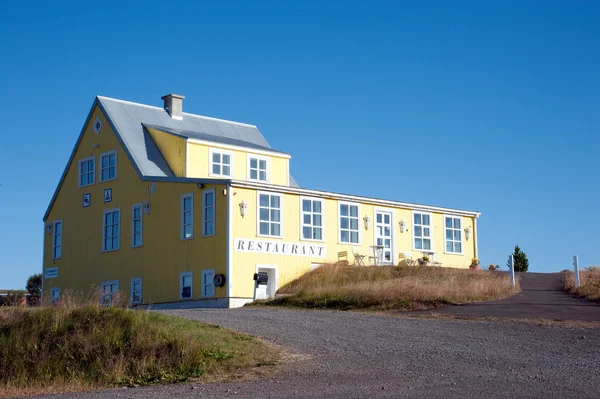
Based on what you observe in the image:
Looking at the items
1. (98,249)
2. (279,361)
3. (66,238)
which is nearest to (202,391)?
(279,361)

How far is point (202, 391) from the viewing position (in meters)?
12.9

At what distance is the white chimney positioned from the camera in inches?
1564

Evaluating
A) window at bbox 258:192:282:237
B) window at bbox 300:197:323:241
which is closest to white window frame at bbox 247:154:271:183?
window at bbox 300:197:323:241

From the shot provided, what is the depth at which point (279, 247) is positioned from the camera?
105 ft

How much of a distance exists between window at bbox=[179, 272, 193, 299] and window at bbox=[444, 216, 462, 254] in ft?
39.3

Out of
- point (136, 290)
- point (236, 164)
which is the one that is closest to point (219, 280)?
point (136, 290)

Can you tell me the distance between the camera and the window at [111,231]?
35156 mm

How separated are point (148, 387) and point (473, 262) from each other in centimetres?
2663

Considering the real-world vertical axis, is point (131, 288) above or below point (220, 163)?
below

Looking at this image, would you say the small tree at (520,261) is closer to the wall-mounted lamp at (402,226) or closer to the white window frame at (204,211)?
the wall-mounted lamp at (402,226)

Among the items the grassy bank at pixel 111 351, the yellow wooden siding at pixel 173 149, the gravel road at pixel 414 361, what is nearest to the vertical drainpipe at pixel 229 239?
the yellow wooden siding at pixel 173 149

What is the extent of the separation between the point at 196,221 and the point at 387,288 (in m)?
8.18

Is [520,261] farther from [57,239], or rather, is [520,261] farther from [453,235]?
[57,239]

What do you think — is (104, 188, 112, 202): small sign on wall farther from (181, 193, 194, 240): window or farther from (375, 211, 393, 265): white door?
(375, 211, 393, 265): white door
